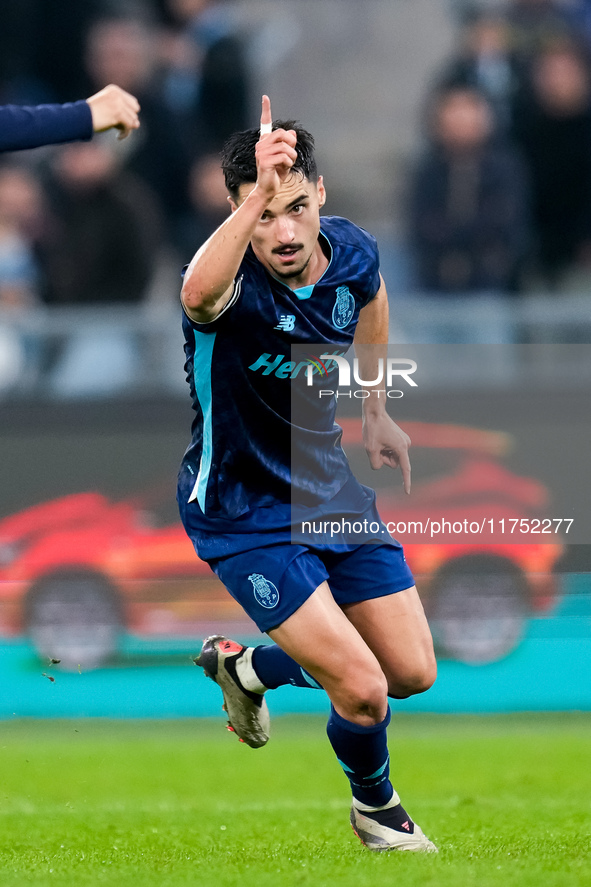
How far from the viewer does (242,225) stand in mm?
3865

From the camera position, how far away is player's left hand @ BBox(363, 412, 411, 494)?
4.88 meters

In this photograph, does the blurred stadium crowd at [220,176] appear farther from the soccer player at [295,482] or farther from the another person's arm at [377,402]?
the soccer player at [295,482]

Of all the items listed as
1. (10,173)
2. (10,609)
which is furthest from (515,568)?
(10,173)

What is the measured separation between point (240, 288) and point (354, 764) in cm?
168

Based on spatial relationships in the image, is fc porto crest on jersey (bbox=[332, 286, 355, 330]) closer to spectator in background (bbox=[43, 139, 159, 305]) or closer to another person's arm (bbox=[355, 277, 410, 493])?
another person's arm (bbox=[355, 277, 410, 493])

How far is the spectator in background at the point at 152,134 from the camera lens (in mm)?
9352

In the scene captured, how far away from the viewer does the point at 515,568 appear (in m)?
7.38

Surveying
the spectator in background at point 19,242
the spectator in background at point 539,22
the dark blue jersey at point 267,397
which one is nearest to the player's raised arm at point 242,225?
the dark blue jersey at point 267,397

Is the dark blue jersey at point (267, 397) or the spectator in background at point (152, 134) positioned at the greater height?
the spectator in background at point (152, 134)

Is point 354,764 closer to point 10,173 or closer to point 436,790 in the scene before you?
point 436,790

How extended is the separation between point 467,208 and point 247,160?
15.3 feet

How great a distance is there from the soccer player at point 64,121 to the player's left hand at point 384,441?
4.85 feet

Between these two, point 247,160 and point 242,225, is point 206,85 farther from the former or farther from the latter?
point 242,225

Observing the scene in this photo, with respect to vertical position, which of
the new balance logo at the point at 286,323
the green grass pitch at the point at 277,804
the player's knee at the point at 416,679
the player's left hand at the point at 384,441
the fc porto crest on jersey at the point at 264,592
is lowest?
the green grass pitch at the point at 277,804
